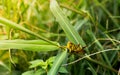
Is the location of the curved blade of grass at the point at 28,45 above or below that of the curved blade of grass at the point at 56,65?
above

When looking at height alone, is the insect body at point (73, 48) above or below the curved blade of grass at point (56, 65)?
above

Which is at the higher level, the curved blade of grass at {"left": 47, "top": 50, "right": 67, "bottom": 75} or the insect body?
the insect body

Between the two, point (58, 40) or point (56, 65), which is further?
point (58, 40)

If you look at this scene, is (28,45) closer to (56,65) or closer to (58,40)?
(56,65)

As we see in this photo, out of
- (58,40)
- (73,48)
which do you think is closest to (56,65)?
(73,48)

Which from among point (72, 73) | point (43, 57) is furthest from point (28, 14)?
point (72, 73)

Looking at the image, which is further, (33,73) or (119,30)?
(119,30)

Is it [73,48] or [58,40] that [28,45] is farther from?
[58,40]

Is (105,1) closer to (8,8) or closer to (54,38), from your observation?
(54,38)
